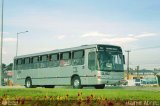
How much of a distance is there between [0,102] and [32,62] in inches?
1120

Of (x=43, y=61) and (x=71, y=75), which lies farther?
(x=43, y=61)

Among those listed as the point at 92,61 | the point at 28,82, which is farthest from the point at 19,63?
the point at 92,61

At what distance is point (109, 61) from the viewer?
27.4m

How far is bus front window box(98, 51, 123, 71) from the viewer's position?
2716 centimetres

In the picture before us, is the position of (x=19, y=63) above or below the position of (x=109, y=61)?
above

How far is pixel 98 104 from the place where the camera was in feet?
21.8

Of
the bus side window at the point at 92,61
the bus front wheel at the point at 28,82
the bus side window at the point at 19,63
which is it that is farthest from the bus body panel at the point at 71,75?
the bus side window at the point at 19,63

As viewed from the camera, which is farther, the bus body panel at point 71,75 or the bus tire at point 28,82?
the bus tire at point 28,82

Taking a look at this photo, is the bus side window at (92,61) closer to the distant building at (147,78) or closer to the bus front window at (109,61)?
the bus front window at (109,61)

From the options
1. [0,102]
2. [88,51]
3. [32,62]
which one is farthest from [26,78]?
[0,102]

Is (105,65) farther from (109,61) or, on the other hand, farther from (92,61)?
(92,61)

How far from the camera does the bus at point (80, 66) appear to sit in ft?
89.6

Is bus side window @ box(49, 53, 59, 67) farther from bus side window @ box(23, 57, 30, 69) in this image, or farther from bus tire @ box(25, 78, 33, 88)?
bus tire @ box(25, 78, 33, 88)

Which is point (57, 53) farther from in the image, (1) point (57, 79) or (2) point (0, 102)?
(2) point (0, 102)
